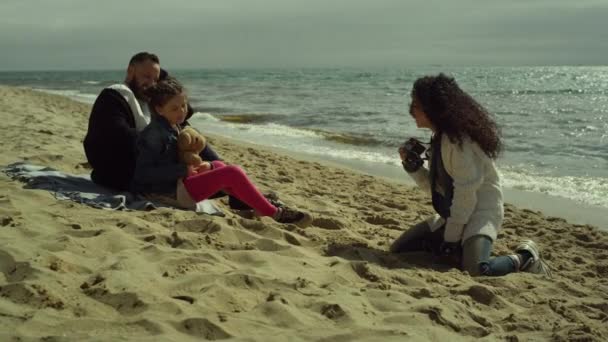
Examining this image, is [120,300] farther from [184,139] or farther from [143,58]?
[143,58]

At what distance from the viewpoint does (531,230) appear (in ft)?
18.4

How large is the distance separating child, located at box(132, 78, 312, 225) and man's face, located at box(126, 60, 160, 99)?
416mm

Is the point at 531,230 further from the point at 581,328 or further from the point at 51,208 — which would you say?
the point at 51,208


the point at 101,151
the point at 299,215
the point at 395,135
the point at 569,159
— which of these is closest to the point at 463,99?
the point at 299,215

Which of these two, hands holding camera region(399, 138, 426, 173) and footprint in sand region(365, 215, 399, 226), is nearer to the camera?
hands holding camera region(399, 138, 426, 173)

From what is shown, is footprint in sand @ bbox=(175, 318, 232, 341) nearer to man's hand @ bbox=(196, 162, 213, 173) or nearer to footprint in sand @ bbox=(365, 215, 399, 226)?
man's hand @ bbox=(196, 162, 213, 173)

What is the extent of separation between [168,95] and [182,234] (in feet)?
3.99

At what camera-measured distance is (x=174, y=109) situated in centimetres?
446

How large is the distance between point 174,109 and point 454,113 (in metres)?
2.16

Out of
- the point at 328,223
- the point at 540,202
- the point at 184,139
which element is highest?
the point at 184,139

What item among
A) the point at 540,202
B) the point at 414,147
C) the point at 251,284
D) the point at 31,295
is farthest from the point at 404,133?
the point at 31,295

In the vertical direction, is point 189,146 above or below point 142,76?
below

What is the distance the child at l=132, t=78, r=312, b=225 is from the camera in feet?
14.7

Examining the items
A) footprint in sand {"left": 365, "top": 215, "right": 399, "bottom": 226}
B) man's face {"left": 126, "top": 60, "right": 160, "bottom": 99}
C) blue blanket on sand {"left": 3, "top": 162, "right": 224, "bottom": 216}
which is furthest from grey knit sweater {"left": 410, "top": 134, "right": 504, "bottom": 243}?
man's face {"left": 126, "top": 60, "right": 160, "bottom": 99}
